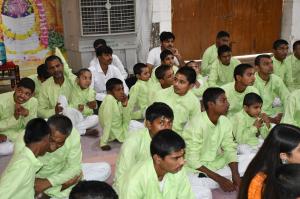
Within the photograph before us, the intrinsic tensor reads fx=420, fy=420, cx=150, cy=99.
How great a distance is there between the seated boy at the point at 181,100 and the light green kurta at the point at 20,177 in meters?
1.71

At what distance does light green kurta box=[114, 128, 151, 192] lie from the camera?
2771mm

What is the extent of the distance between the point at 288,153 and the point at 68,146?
5.22 ft

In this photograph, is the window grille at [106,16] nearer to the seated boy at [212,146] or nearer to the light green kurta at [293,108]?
the light green kurta at [293,108]

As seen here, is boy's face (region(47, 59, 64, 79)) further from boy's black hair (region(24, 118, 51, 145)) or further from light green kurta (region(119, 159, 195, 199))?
light green kurta (region(119, 159, 195, 199))

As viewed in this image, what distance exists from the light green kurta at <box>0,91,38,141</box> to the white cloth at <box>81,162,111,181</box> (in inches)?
40.3

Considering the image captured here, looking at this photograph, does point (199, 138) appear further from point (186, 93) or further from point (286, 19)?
point (286, 19)

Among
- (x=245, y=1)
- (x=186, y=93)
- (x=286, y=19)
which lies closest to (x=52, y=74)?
(x=186, y=93)

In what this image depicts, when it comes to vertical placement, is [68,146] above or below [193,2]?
below

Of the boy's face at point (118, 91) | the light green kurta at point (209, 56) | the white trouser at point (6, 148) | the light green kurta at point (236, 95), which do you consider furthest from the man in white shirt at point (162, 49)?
the white trouser at point (6, 148)

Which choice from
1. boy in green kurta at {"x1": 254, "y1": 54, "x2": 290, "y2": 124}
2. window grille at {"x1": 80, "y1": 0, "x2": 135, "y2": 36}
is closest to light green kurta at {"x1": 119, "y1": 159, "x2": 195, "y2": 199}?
boy in green kurta at {"x1": 254, "y1": 54, "x2": 290, "y2": 124}

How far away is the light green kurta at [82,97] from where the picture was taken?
4723 mm

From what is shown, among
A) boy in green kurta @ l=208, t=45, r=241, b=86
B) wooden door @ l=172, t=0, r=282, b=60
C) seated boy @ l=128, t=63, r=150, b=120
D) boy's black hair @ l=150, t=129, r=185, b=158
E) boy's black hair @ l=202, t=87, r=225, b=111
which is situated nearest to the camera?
boy's black hair @ l=150, t=129, r=185, b=158

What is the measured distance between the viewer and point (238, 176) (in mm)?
3166

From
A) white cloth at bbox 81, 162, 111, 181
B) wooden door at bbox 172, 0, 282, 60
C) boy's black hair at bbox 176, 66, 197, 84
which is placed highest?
wooden door at bbox 172, 0, 282, 60
